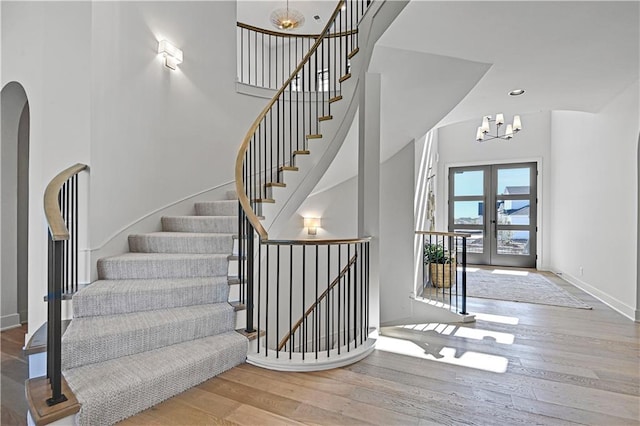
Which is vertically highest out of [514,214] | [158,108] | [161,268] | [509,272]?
[158,108]

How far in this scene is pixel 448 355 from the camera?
9.33 ft

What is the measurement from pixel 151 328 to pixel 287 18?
5.23 metres

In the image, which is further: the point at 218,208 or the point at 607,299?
the point at 607,299

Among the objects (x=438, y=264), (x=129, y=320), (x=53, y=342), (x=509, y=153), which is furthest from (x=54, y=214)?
(x=509, y=153)

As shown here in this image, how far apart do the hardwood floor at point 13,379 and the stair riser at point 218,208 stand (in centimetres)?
205

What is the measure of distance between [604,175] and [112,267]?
19.9 feet

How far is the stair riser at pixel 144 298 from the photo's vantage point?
2383 mm

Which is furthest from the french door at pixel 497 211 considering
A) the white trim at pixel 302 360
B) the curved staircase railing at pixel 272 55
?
the white trim at pixel 302 360

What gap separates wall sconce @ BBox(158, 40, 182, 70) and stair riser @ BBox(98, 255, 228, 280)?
2.39 m

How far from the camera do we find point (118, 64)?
3.23m

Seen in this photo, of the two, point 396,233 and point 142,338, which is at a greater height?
point 396,233

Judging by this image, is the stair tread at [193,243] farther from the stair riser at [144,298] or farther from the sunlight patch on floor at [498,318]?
the sunlight patch on floor at [498,318]

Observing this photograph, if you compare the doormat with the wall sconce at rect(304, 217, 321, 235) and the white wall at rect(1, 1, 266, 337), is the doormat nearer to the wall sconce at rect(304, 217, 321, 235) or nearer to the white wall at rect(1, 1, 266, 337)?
the wall sconce at rect(304, 217, 321, 235)

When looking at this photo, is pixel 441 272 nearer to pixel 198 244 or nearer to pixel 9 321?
pixel 198 244
